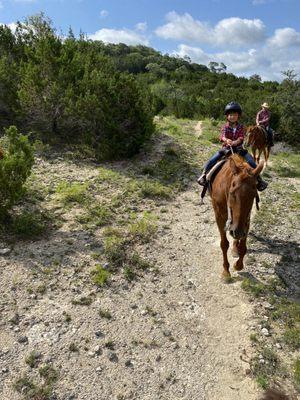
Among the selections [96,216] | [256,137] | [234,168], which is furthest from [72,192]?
[256,137]

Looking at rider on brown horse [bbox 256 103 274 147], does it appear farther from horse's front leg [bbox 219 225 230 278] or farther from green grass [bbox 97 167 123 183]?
horse's front leg [bbox 219 225 230 278]

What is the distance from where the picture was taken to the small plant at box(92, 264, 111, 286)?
23.0 ft

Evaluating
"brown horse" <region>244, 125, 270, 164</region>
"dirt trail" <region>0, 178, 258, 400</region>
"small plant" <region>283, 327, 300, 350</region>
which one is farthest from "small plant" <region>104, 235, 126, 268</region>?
"brown horse" <region>244, 125, 270, 164</region>

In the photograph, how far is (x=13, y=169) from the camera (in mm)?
8305

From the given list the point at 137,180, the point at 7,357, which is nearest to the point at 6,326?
the point at 7,357

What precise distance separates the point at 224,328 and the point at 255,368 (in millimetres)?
901

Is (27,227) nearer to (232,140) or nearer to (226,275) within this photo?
(226,275)

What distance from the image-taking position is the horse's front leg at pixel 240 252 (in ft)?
22.8

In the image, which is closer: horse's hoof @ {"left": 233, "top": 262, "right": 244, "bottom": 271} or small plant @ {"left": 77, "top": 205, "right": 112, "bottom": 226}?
horse's hoof @ {"left": 233, "top": 262, "right": 244, "bottom": 271}

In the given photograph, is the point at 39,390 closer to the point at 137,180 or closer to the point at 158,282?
the point at 158,282

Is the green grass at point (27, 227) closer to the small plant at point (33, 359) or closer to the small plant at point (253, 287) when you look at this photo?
the small plant at point (33, 359)

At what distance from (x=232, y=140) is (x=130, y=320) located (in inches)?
164

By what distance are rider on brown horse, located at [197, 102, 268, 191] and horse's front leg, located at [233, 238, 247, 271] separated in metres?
1.15

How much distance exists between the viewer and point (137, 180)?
11703 mm
